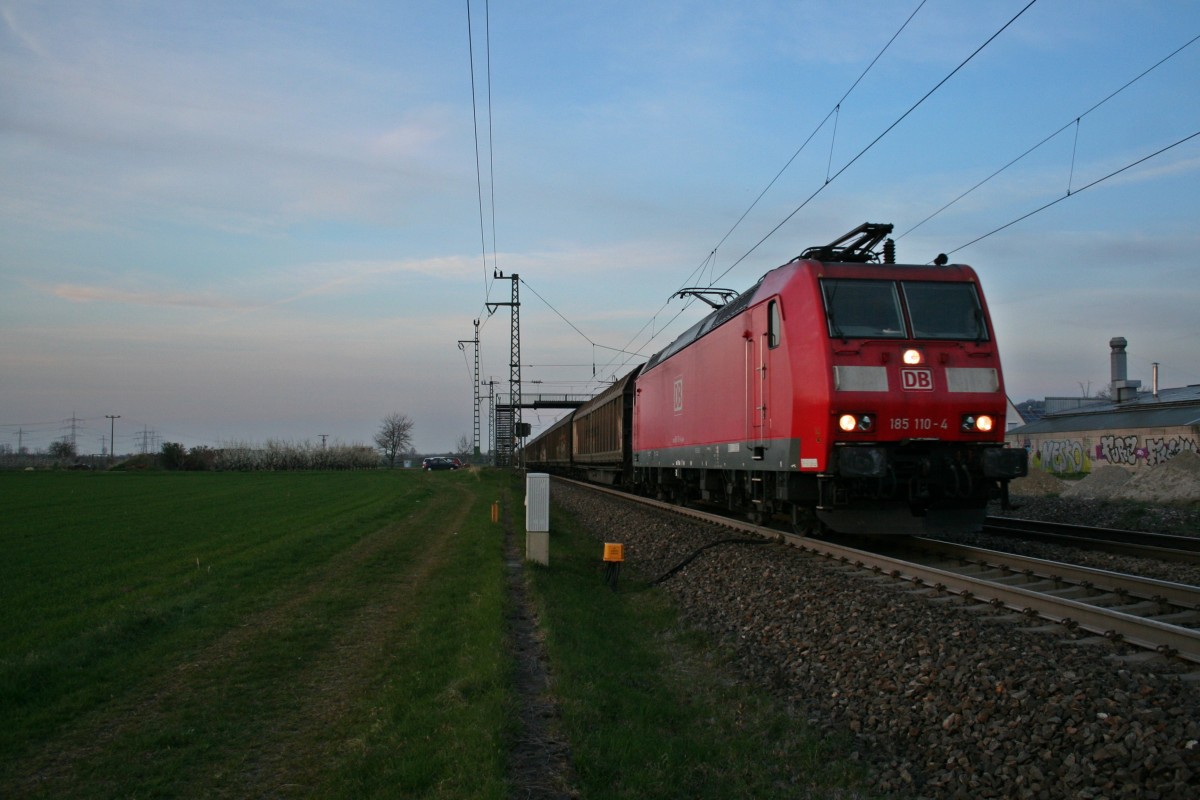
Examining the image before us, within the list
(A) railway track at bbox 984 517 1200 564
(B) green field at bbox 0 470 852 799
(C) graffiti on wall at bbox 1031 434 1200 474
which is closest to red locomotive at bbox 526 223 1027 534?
(A) railway track at bbox 984 517 1200 564

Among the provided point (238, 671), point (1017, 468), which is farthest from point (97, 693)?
point (1017, 468)

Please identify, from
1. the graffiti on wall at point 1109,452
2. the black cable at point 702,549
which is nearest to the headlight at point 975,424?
the black cable at point 702,549

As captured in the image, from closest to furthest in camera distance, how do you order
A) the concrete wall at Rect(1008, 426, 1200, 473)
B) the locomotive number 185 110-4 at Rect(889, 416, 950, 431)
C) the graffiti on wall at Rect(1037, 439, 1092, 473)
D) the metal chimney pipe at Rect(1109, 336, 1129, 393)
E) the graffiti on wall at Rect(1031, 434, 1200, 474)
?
1. the locomotive number 185 110-4 at Rect(889, 416, 950, 431)
2. the concrete wall at Rect(1008, 426, 1200, 473)
3. the graffiti on wall at Rect(1031, 434, 1200, 474)
4. the graffiti on wall at Rect(1037, 439, 1092, 473)
5. the metal chimney pipe at Rect(1109, 336, 1129, 393)

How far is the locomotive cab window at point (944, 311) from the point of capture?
413 inches

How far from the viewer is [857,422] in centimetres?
986

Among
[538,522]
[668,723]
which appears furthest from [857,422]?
[668,723]

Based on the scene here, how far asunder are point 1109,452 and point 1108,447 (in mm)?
202

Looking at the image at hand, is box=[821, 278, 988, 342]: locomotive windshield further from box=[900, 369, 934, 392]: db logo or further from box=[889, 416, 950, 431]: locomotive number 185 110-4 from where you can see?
box=[889, 416, 950, 431]: locomotive number 185 110-4

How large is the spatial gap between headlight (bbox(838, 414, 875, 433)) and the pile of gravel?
1.80 meters

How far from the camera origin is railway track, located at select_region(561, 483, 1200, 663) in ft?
18.6

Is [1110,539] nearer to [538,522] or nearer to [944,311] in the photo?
[944,311]

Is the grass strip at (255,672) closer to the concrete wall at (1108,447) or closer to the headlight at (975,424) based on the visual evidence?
the headlight at (975,424)

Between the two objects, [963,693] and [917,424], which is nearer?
[963,693]

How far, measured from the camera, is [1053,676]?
502cm
